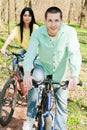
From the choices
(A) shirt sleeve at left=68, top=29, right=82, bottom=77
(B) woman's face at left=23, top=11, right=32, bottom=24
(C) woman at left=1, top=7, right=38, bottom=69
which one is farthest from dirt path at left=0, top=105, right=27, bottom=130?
(A) shirt sleeve at left=68, top=29, right=82, bottom=77

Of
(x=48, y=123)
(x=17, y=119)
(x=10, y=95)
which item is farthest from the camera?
(x=17, y=119)

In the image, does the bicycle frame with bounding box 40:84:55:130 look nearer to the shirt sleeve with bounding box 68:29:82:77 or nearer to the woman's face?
the shirt sleeve with bounding box 68:29:82:77

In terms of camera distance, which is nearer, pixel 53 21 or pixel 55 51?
pixel 53 21

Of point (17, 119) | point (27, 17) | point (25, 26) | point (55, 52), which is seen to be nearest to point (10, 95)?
point (17, 119)

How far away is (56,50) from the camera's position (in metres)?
4.27

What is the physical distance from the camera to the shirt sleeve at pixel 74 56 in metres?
3.99

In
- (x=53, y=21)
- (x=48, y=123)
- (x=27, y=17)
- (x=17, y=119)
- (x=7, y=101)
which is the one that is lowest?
(x=17, y=119)

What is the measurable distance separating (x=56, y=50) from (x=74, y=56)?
304 mm

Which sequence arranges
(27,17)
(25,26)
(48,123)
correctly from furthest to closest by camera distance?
(25,26)
(27,17)
(48,123)

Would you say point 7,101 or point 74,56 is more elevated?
point 74,56

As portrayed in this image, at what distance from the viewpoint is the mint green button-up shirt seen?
409 centimetres

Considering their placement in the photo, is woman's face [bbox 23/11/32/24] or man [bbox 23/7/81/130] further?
woman's face [bbox 23/11/32/24]

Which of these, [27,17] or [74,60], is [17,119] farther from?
[74,60]

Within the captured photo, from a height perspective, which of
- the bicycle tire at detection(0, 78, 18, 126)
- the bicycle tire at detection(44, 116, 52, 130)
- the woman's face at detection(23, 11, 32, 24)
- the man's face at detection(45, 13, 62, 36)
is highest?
the man's face at detection(45, 13, 62, 36)
